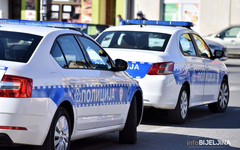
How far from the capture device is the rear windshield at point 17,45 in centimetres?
481

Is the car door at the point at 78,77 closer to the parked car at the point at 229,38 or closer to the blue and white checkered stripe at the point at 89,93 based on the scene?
the blue and white checkered stripe at the point at 89,93

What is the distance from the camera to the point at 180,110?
842 centimetres

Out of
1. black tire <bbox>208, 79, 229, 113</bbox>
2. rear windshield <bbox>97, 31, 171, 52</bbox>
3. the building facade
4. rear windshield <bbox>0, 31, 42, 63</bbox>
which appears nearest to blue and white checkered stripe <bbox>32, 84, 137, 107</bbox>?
rear windshield <bbox>0, 31, 42, 63</bbox>

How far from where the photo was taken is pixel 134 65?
8000mm

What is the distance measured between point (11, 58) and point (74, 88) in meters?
0.75

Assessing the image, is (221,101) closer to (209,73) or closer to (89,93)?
(209,73)

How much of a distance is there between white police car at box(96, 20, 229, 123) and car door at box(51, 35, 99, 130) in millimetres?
2313

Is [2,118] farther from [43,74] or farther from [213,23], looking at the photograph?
[213,23]

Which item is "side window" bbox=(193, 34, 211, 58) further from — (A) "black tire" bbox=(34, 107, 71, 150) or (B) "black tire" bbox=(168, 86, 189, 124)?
(A) "black tire" bbox=(34, 107, 71, 150)

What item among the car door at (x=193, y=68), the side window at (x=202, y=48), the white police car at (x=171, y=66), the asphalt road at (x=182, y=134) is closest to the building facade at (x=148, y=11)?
the side window at (x=202, y=48)

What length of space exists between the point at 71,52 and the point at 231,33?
68.4ft

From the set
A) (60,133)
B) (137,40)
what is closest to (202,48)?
(137,40)

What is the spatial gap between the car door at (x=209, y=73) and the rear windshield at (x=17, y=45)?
16.7 ft

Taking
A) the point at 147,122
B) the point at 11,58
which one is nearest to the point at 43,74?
the point at 11,58
